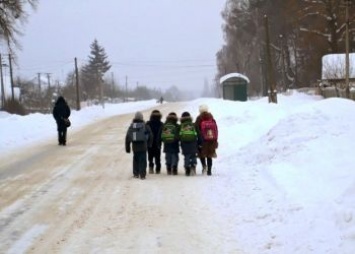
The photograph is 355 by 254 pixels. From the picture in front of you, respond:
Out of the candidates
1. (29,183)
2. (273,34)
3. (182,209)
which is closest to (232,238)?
(182,209)

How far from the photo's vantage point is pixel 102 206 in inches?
379

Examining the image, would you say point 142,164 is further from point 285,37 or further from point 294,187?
point 285,37

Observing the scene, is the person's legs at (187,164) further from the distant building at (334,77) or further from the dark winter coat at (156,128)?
the distant building at (334,77)

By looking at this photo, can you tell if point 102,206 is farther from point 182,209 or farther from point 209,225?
point 209,225

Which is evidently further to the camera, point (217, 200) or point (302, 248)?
point (217, 200)

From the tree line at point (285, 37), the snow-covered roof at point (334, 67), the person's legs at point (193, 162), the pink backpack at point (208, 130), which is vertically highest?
the tree line at point (285, 37)

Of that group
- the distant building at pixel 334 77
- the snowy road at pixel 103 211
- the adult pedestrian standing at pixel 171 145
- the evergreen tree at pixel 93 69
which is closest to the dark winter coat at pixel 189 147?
the adult pedestrian standing at pixel 171 145

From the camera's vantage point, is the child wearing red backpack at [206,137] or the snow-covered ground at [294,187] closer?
the snow-covered ground at [294,187]

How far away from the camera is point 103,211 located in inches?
363

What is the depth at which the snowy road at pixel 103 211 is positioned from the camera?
721 cm

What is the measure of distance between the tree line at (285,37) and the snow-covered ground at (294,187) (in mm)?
32891

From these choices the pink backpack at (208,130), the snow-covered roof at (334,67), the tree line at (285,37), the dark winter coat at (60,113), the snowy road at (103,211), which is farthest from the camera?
the tree line at (285,37)

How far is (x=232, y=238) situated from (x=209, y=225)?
0.79m

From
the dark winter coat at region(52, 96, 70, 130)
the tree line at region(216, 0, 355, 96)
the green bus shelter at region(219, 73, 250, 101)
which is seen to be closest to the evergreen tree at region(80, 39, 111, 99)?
the tree line at region(216, 0, 355, 96)
